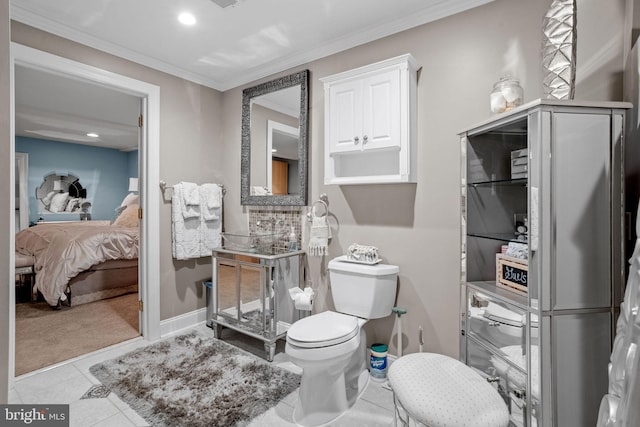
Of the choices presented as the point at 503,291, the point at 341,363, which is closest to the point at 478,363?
the point at 503,291

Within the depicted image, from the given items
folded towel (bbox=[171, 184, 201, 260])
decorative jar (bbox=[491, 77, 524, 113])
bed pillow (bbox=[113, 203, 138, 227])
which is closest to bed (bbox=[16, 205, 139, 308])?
bed pillow (bbox=[113, 203, 138, 227])

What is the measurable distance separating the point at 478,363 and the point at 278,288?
1450 mm

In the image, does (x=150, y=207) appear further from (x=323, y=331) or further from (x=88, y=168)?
(x=88, y=168)

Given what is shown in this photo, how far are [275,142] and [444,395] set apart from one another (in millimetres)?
2318

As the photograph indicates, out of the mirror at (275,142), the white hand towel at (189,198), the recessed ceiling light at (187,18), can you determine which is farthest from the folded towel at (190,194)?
the recessed ceiling light at (187,18)

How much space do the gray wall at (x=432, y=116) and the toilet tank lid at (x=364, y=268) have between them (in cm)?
13

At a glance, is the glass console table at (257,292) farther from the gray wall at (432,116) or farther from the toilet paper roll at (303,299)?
the gray wall at (432,116)

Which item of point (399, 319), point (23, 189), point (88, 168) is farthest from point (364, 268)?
point (88, 168)

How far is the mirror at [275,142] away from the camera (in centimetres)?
276

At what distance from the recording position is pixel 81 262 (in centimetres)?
379

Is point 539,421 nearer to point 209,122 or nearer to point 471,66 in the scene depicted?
point 471,66

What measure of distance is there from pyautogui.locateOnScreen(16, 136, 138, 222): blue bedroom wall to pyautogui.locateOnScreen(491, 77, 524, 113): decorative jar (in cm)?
784

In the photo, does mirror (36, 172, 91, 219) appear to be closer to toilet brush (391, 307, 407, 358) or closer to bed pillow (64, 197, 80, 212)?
bed pillow (64, 197, 80, 212)

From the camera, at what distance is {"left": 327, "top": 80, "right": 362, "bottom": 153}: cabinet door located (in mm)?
2246
